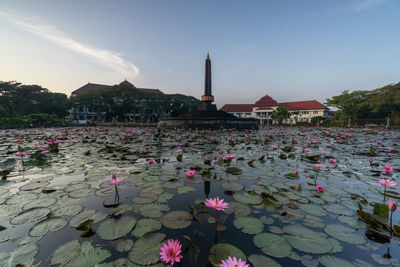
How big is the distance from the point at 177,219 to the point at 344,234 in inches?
52.8

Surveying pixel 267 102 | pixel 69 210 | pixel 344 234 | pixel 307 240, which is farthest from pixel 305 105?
pixel 69 210

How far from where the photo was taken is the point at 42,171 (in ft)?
8.79

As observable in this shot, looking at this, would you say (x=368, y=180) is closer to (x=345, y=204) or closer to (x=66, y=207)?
(x=345, y=204)

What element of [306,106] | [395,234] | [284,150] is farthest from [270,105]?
[395,234]

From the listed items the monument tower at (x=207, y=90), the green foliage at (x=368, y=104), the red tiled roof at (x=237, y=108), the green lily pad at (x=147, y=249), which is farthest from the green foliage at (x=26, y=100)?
the green foliage at (x=368, y=104)

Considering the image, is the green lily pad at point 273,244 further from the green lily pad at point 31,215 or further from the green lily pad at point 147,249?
the green lily pad at point 31,215

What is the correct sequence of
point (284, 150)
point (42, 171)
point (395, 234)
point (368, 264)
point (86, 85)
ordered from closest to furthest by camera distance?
point (368, 264), point (395, 234), point (42, 171), point (284, 150), point (86, 85)

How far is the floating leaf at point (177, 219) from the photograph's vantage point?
52.4 inches

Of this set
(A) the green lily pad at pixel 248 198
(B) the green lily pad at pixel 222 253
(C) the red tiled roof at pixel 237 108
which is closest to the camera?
(B) the green lily pad at pixel 222 253

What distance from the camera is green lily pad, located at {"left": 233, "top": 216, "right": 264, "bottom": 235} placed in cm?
129

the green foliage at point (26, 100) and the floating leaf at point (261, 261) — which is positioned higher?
the green foliage at point (26, 100)

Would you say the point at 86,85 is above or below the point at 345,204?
above

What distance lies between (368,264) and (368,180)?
6.89 ft

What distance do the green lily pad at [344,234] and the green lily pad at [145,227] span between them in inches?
55.0
